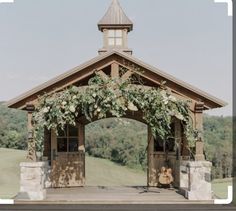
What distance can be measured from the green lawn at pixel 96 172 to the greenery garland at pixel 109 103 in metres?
9.81

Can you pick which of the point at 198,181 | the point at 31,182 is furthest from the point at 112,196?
the point at 198,181

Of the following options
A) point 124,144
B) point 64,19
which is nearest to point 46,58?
point 64,19

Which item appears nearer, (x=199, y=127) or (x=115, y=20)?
(x=199, y=127)

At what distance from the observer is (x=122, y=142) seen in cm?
3353

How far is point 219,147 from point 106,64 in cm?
2464

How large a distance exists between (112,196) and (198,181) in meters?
2.03

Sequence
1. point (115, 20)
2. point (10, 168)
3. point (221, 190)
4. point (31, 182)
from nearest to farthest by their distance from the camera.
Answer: point (31, 182) → point (115, 20) → point (221, 190) → point (10, 168)

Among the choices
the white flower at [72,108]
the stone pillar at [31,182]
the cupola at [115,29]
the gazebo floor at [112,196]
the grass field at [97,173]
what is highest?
the cupola at [115,29]

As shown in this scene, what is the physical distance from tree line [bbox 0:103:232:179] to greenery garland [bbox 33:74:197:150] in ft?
61.4

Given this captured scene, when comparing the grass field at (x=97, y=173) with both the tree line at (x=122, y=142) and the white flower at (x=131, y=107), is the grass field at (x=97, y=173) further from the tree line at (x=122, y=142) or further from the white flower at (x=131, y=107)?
the white flower at (x=131, y=107)

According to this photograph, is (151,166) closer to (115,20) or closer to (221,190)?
(221,190)

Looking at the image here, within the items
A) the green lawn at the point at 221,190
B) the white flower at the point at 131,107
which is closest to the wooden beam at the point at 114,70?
the white flower at the point at 131,107

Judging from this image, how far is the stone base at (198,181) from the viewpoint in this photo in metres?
9.95

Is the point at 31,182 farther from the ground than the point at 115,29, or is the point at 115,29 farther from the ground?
the point at 115,29
